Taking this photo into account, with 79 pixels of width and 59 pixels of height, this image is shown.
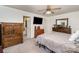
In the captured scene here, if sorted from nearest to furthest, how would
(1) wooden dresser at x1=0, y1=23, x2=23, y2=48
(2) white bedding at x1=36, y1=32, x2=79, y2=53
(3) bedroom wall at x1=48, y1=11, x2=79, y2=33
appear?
(2) white bedding at x1=36, y1=32, x2=79, y2=53
(1) wooden dresser at x1=0, y1=23, x2=23, y2=48
(3) bedroom wall at x1=48, y1=11, x2=79, y2=33

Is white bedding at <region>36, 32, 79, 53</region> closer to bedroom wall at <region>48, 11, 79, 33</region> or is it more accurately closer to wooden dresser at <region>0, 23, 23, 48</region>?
bedroom wall at <region>48, 11, 79, 33</region>

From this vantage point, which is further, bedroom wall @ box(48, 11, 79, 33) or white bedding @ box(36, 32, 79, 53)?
bedroom wall @ box(48, 11, 79, 33)

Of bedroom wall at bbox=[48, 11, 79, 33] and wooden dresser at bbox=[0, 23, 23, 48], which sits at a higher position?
bedroom wall at bbox=[48, 11, 79, 33]

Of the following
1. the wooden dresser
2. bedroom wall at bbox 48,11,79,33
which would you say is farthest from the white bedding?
the wooden dresser

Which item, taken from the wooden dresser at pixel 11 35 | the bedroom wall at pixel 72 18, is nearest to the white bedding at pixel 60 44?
the bedroom wall at pixel 72 18

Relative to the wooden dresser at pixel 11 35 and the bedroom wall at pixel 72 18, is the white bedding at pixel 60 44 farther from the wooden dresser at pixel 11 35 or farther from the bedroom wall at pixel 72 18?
the wooden dresser at pixel 11 35

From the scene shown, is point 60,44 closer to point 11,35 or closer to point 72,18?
point 11,35

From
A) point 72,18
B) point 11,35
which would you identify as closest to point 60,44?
point 11,35

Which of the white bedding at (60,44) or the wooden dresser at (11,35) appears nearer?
the white bedding at (60,44)

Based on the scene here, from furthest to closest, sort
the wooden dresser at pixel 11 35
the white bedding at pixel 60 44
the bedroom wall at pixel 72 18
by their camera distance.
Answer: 1. the bedroom wall at pixel 72 18
2. the wooden dresser at pixel 11 35
3. the white bedding at pixel 60 44
